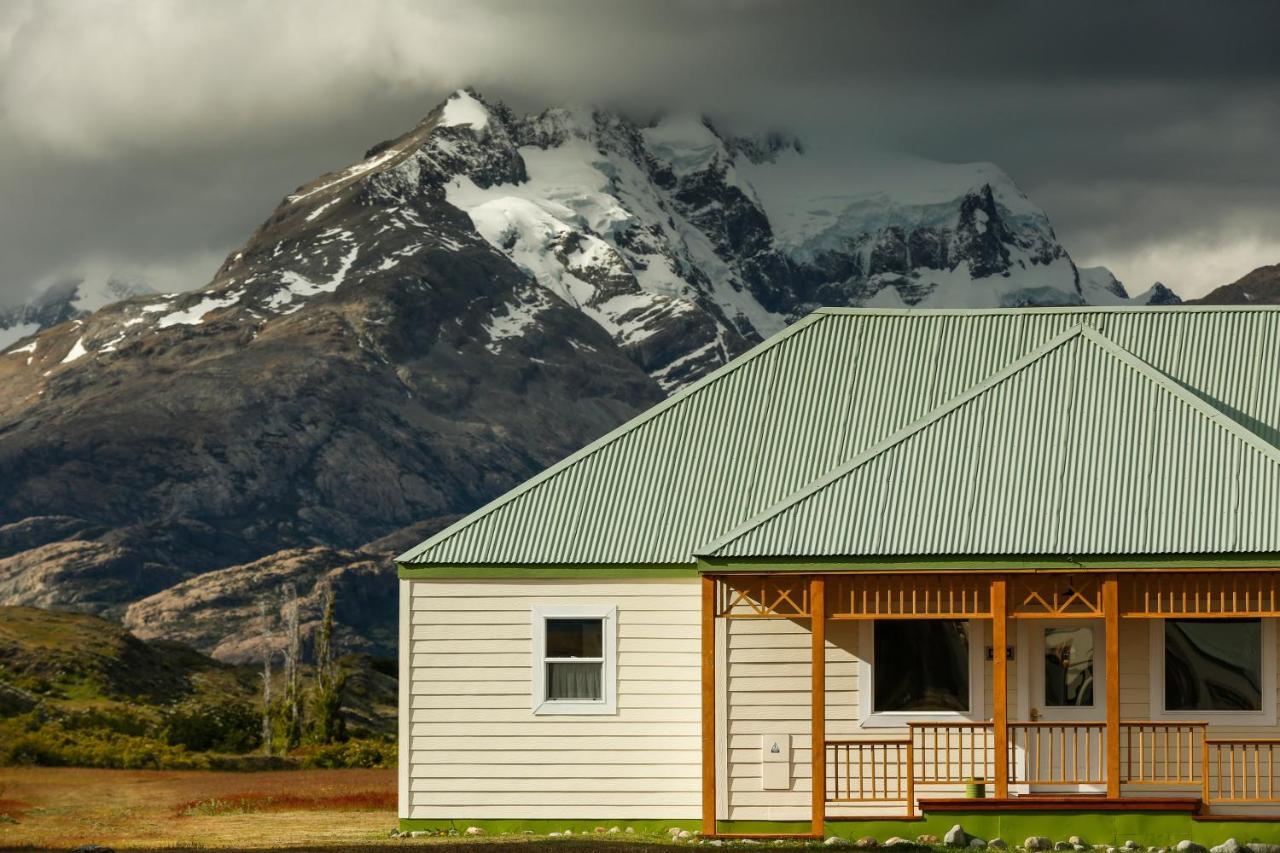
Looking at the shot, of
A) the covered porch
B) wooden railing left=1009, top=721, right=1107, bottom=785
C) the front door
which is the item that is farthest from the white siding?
the front door

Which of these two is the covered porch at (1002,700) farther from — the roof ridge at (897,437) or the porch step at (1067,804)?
the roof ridge at (897,437)

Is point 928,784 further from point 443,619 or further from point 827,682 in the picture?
point 443,619

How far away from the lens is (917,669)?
30.6 m

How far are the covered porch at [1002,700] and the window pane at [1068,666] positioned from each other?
2cm

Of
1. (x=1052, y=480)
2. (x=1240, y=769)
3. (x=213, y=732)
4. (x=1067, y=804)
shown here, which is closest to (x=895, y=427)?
(x=1052, y=480)

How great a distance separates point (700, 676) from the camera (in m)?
31.2

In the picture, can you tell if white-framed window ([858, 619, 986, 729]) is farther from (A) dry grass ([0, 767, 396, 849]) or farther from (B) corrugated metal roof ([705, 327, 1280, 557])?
(A) dry grass ([0, 767, 396, 849])

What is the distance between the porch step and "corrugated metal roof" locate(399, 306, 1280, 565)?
10.6 feet

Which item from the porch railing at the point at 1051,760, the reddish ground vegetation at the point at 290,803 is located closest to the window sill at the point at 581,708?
the porch railing at the point at 1051,760

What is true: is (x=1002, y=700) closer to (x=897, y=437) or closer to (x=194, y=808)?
(x=897, y=437)

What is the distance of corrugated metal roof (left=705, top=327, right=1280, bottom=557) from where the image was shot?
2892 cm

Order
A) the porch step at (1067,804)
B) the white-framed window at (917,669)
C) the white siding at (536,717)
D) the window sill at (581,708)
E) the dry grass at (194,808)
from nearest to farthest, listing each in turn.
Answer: the porch step at (1067,804), the white-framed window at (917,669), the dry grass at (194,808), the white siding at (536,717), the window sill at (581,708)

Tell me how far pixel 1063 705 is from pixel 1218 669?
2.11m

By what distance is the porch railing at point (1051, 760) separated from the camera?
29.2m
